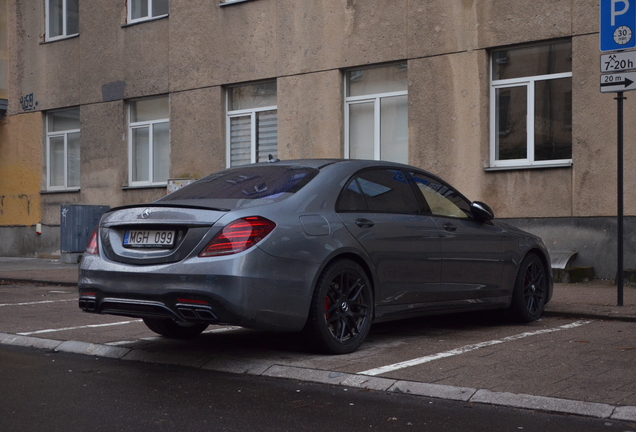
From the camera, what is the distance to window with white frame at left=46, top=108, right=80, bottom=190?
2084 cm

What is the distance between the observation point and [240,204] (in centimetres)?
625

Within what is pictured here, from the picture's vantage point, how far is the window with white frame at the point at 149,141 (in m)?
18.9

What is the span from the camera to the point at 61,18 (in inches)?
826

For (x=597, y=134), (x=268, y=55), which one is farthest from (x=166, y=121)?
(x=597, y=134)

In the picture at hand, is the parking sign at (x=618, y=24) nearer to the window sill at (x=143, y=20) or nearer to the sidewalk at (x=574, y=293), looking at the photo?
the sidewalk at (x=574, y=293)

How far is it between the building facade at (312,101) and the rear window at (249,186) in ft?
22.8

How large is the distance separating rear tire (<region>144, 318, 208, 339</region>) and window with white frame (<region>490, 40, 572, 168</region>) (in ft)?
23.8

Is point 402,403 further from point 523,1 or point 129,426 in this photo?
point 523,1

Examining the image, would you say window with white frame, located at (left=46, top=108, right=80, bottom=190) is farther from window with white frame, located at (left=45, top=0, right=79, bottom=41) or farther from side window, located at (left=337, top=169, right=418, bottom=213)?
side window, located at (left=337, top=169, right=418, bottom=213)

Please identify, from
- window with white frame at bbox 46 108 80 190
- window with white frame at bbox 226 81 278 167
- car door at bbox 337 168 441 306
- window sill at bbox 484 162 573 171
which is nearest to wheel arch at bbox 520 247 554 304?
car door at bbox 337 168 441 306

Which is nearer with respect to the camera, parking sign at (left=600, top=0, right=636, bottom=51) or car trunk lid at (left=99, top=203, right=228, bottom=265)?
car trunk lid at (left=99, top=203, right=228, bottom=265)

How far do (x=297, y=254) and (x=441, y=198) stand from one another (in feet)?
6.91

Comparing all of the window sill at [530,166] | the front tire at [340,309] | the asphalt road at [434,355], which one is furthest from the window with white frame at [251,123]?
the front tire at [340,309]

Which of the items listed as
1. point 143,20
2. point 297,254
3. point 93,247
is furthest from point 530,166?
point 143,20
